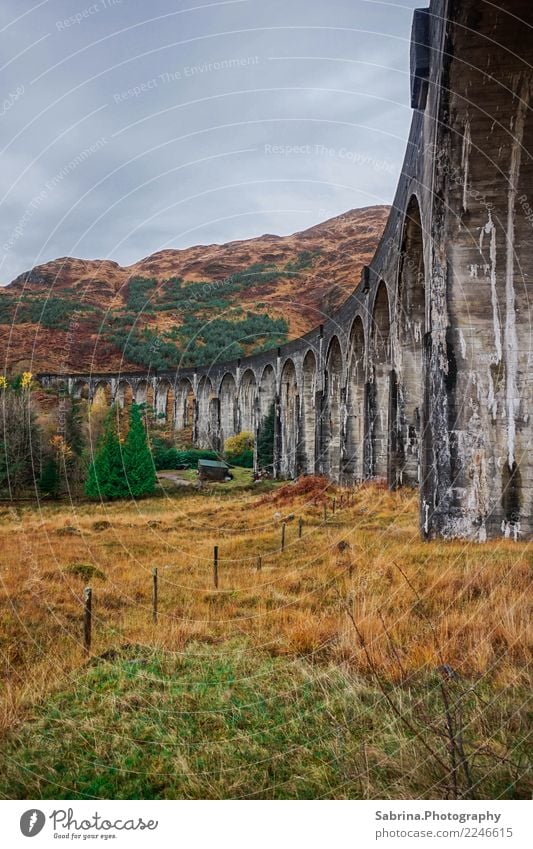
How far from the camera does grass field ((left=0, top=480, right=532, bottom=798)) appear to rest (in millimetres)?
2654

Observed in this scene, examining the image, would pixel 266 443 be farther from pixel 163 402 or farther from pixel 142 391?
pixel 142 391

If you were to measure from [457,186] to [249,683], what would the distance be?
7.74 meters

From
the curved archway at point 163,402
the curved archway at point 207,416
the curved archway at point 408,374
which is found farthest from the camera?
the curved archway at point 163,402

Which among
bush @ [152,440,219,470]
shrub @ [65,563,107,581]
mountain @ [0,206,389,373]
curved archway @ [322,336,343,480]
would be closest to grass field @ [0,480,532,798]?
shrub @ [65,563,107,581]

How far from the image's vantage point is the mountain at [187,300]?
62.3 metres

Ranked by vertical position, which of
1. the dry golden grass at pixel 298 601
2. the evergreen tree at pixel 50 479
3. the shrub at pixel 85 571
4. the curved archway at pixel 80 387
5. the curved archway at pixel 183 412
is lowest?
the evergreen tree at pixel 50 479

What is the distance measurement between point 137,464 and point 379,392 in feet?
45.3

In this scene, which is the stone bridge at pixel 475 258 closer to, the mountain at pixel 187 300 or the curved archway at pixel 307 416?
the curved archway at pixel 307 416

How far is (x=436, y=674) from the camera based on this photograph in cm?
348

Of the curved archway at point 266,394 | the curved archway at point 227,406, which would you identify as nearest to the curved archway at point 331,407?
the curved archway at point 266,394

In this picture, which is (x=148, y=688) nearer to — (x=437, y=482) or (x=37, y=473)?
(x=437, y=482)

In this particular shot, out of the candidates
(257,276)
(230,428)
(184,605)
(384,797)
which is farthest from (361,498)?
(257,276)

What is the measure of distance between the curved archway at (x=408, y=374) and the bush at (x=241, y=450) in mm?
25668

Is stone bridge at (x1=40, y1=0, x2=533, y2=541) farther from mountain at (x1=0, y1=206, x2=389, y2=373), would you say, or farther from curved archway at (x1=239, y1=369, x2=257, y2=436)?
mountain at (x1=0, y1=206, x2=389, y2=373)
